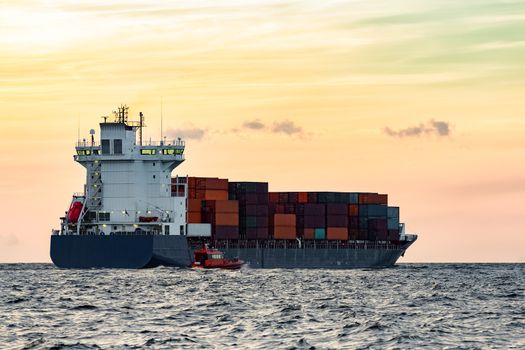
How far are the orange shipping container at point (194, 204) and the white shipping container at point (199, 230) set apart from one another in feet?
6.37

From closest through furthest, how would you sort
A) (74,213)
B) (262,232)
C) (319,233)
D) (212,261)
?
(212,261) → (74,213) → (262,232) → (319,233)

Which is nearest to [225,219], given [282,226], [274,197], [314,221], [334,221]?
[282,226]

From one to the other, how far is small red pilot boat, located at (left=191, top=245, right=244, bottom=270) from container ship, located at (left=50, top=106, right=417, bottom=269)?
3.68 meters

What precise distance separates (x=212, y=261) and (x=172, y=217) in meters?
8.69

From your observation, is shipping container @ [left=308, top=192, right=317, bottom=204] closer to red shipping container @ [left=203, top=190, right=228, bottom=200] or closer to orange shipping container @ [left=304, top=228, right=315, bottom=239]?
orange shipping container @ [left=304, top=228, right=315, bottom=239]

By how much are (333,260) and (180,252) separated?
2361 cm

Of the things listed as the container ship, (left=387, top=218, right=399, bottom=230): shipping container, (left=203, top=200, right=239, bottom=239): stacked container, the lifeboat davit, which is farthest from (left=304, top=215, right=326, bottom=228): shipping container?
the lifeboat davit

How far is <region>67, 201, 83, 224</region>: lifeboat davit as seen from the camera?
124 metres

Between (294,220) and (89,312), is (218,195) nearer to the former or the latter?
(294,220)

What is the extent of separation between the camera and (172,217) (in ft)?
411

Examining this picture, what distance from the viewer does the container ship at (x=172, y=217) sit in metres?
122

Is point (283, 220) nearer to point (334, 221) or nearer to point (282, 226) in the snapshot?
point (282, 226)

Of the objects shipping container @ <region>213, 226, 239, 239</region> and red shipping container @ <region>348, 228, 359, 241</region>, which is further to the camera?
red shipping container @ <region>348, 228, 359, 241</region>

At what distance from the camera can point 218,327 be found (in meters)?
50.5
